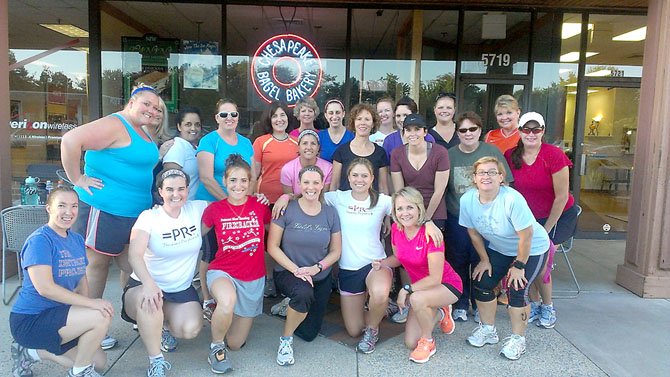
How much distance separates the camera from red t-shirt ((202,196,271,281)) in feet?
10.5

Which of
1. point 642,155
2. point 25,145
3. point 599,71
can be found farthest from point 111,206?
point 599,71

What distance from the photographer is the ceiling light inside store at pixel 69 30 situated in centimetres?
753

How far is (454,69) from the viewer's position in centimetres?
717

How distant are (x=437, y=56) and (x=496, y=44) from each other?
0.84m

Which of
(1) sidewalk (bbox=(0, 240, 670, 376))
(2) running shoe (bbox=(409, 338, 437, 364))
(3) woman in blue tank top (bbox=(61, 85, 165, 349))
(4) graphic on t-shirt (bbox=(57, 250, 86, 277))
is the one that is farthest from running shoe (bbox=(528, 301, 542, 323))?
(4) graphic on t-shirt (bbox=(57, 250, 86, 277))

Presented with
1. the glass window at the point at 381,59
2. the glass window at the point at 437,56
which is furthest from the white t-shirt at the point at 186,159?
the glass window at the point at 437,56

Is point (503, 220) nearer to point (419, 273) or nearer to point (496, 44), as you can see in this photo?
point (419, 273)

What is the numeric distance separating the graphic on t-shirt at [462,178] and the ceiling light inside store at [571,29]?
443 centimetres

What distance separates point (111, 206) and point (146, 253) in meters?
0.38

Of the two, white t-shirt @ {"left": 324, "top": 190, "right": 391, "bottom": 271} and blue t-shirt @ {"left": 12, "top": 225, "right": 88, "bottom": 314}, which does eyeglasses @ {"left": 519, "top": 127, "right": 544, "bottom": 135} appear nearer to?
white t-shirt @ {"left": 324, "top": 190, "right": 391, "bottom": 271}

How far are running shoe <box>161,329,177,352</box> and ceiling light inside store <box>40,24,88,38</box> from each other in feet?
19.4

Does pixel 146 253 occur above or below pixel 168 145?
below

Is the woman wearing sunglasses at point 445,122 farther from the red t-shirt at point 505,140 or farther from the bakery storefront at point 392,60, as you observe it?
the bakery storefront at point 392,60

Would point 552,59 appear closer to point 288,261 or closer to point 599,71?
point 599,71
